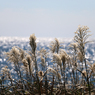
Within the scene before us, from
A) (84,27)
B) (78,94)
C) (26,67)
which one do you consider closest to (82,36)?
(84,27)

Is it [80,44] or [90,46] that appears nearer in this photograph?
[80,44]

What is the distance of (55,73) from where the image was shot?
4629 millimetres

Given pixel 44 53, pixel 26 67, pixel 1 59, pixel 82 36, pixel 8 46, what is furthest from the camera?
pixel 8 46

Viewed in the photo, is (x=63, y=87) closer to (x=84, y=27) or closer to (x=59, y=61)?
(x=59, y=61)

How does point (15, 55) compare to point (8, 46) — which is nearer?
point (15, 55)

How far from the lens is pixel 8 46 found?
15150 cm

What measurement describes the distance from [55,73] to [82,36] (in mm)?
1394

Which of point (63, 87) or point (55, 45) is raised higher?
point (55, 45)

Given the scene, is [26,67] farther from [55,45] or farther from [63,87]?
[55,45]

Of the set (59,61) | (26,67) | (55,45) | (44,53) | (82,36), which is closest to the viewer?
(59,61)

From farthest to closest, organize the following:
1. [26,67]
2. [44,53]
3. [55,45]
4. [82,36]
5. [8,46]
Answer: [8,46] < [44,53] < [55,45] < [26,67] < [82,36]

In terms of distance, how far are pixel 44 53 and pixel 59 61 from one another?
151 inches

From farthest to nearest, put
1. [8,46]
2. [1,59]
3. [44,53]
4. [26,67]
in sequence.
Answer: [8,46] → [1,59] → [44,53] → [26,67]

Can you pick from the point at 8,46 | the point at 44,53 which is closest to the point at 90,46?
the point at 8,46
